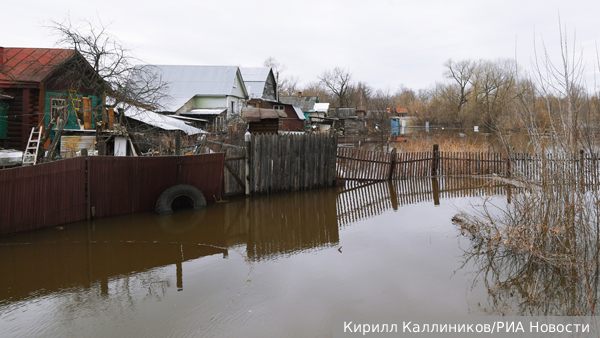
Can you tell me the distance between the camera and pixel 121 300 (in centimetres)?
490

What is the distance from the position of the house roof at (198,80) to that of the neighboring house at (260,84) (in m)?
3.29

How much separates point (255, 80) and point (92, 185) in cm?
3683

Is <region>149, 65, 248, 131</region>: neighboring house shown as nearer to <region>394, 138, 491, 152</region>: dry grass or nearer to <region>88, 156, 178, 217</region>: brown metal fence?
<region>394, 138, 491, 152</region>: dry grass

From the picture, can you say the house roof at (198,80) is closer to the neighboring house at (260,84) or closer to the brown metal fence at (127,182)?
the neighboring house at (260,84)

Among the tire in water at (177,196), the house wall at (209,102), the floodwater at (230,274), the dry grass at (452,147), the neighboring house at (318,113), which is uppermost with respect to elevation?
the neighboring house at (318,113)

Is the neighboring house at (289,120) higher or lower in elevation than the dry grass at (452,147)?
higher

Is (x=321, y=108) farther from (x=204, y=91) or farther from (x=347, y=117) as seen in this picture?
(x=204, y=91)

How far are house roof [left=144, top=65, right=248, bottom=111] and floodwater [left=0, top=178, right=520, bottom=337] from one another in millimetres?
26968

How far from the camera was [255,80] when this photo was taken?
44250 mm

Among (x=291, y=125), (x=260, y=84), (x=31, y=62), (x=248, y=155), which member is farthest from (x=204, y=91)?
(x=248, y=155)

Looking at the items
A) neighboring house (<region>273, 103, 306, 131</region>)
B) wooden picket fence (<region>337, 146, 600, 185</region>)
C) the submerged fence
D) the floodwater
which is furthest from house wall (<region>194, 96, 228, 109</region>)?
the floodwater

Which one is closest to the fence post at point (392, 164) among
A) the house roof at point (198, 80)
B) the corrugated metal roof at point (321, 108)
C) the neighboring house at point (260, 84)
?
the house roof at point (198, 80)

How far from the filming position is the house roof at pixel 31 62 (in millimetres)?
17547

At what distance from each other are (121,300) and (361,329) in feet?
9.30
